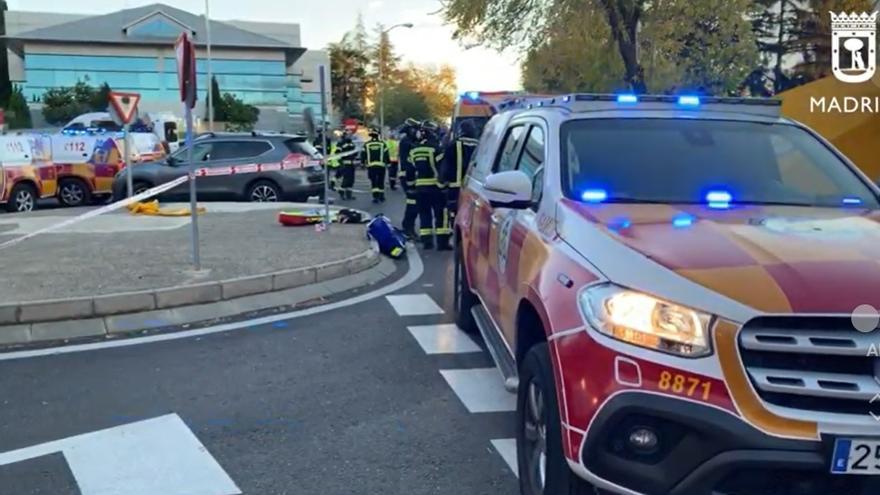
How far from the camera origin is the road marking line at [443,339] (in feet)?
20.1

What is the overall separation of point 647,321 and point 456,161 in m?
8.00

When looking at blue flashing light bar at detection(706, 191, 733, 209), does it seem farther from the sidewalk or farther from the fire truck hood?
the sidewalk

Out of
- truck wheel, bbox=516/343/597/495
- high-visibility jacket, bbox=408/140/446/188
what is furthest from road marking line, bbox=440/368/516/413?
high-visibility jacket, bbox=408/140/446/188

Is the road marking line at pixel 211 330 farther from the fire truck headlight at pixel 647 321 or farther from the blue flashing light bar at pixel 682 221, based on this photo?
the fire truck headlight at pixel 647 321

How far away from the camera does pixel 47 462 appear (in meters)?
4.05

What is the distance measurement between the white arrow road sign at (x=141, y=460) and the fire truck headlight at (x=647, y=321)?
204 cm

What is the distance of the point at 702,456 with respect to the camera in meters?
2.50

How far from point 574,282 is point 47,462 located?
2913 mm

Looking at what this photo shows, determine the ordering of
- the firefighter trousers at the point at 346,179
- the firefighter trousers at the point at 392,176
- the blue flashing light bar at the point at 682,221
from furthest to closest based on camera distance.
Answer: the firefighter trousers at the point at 392,176 → the firefighter trousers at the point at 346,179 → the blue flashing light bar at the point at 682,221

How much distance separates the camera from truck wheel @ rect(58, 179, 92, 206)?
1802 cm

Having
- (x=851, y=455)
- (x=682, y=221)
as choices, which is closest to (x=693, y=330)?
(x=851, y=455)

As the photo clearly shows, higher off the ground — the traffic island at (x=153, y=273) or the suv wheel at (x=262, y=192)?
the suv wheel at (x=262, y=192)

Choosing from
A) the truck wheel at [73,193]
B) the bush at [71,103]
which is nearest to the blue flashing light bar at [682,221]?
the truck wheel at [73,193]

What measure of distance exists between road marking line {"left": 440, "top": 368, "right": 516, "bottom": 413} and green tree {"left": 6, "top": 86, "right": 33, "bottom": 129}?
54.5 metres
